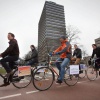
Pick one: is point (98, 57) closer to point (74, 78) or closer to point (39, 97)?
point (74, 78)

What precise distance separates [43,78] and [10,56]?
140 cm

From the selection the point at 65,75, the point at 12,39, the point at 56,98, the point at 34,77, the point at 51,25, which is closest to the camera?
the point at 56,98

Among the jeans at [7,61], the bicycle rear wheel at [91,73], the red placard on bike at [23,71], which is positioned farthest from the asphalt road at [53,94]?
the bicycle rear wheel at [91,73]

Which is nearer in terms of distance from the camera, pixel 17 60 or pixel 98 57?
pixel 17 60

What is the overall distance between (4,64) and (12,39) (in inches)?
36.3

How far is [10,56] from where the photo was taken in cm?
505

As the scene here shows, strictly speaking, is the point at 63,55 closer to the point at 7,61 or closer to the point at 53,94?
the point at 53,94

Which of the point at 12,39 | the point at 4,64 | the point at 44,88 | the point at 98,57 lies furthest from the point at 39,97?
the point at 98,57

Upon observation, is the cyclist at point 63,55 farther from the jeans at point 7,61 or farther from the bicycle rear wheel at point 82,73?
the bicycle rear wheel at point 82,73

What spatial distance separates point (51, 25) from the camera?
142500 millimetres

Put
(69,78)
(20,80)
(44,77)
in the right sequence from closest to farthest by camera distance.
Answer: (20,80)
(44,77)
(69,78)

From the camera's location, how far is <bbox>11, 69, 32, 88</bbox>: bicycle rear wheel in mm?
5016

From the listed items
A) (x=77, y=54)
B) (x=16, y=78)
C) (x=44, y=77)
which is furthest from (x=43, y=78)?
(x=77, y=54)

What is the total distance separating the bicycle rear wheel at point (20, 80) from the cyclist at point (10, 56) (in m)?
0.20
